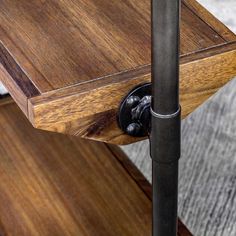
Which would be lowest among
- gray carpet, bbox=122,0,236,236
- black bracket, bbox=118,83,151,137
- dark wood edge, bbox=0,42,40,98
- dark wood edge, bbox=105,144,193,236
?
gray carpet, bbox=122,0,236,236

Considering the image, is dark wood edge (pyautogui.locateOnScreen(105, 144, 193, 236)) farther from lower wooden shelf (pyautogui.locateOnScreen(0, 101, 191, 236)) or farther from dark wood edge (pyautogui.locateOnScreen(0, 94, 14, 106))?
dark wood edge (pyautogui.locateOnScreen(0, 94, 14, 106))

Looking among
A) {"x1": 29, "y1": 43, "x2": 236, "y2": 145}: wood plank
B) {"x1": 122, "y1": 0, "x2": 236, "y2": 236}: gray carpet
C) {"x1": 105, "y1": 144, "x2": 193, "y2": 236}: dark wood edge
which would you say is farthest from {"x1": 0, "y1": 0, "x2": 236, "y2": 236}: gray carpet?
{"x1": 29, "y1": 43, "x2": 236, "y2": 145}: wood plank

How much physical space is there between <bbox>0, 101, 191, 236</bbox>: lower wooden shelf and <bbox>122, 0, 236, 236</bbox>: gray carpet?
0.53 ft

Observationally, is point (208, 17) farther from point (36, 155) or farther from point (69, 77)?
point (36, 155)

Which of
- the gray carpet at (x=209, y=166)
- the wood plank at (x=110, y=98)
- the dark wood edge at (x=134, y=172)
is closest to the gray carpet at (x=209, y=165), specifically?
the gray carpet at (x=209, y=166)

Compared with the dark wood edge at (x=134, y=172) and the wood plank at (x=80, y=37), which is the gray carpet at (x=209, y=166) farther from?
the wood plank at (x=80, y=37)

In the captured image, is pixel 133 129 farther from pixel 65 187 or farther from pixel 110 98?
pixel 65 187

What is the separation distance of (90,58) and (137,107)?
0.26ft

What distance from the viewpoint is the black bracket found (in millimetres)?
681

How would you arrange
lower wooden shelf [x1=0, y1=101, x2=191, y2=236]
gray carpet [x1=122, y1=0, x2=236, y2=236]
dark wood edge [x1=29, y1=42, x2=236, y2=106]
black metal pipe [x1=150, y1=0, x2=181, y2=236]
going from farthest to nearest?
gray carpet [x1=122, y1=0, x2=236, y2=236] → lower wooden shelf [x1=0, y1=101, x2=191, y2=236] → dark wood edge [x1=29, y1=42, x2=236, y2=106] → black metal pipe [x1=150, y1=0, x2=181, y2=236]

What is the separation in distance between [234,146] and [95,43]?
55 centimetres

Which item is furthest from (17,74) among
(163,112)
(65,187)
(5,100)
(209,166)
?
(209,166)

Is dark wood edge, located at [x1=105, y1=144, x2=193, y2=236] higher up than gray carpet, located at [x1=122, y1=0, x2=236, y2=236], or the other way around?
dark wood edge, located at [x1=105, y1=144, x2=193, y2=236]

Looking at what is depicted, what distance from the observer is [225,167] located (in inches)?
46.2
